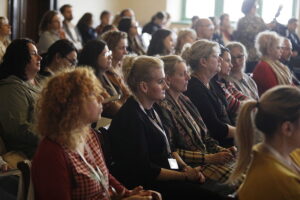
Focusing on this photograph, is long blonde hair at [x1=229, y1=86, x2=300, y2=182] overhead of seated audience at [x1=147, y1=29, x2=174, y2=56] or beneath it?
overhead

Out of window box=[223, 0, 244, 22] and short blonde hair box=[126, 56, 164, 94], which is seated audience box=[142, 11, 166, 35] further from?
short blonde hair box=[126, 56, 164, 94]

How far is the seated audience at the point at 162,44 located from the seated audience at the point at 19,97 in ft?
7.46

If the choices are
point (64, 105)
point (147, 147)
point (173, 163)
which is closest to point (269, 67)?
point (173, 163)

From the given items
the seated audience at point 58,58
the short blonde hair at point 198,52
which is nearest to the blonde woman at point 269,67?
the short blonde hair at point 198,52

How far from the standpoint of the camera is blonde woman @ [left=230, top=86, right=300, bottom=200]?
1.94 metres

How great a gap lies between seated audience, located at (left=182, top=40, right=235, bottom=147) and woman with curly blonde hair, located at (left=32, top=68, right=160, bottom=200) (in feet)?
4.56

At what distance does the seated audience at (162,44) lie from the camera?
218 inches

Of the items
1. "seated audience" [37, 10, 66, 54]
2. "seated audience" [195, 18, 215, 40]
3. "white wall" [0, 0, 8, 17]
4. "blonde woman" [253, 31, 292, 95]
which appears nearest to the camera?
"blonde woman" [253, 31, 292, 95]

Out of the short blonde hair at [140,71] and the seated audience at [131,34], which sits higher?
the short blonde hair at [140,71]

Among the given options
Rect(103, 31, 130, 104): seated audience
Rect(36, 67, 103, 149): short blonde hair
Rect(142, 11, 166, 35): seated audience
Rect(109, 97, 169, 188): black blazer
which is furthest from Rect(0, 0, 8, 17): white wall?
Rect(36, 67, 103, 149): short blonde hair

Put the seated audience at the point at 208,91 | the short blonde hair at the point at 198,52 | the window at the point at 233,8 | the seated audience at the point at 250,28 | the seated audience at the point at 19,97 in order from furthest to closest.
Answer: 1. the window at the point at 233,8
2. the seated audience at the point at 250,28
3. the short blonde hair at the point at 198,52
4. the seated audience at the point at 208,91
5. the seated audience at the point at 19,97

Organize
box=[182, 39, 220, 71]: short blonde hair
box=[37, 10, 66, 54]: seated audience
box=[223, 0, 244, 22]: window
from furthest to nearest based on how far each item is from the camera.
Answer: box=[223, 0, 244, 22]: window
box=[37, 10, 66, 54]: seated audience
box=[182, 39, 220, 71]: short blonde hair

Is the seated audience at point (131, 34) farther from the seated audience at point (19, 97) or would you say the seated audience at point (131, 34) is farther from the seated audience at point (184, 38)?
the seated audience at point (19, 97)

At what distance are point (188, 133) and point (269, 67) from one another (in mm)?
2131
